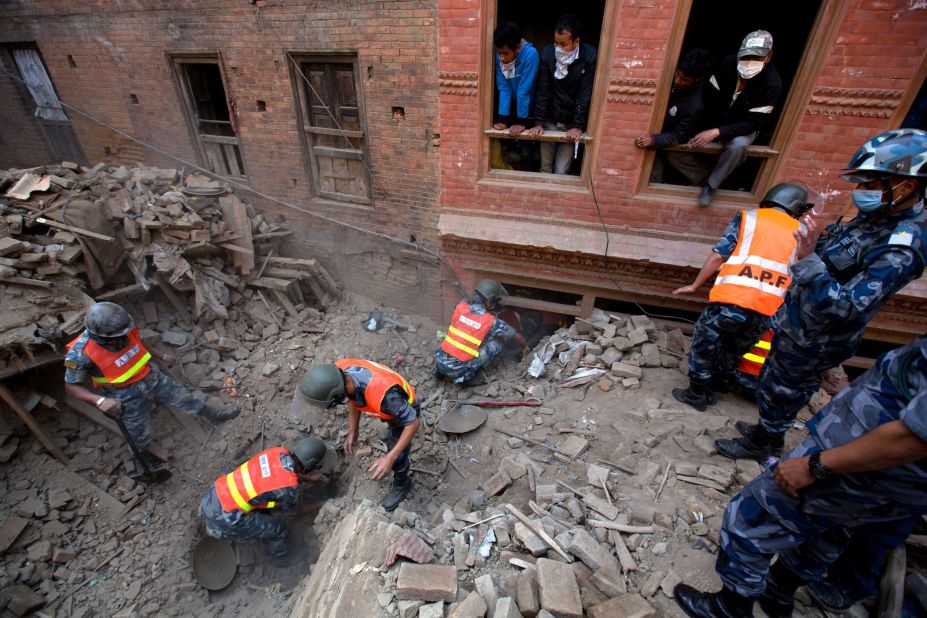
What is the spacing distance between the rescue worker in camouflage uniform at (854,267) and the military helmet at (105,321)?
5.74 metres

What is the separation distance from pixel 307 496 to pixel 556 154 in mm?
5119

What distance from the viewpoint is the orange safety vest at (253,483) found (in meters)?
3.75

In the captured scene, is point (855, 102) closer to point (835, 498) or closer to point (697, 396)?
point (697, 396)

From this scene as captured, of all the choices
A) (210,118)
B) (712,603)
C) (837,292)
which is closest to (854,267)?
(837,292)

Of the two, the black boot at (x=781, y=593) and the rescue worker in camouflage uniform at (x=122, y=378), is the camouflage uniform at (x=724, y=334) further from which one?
the rescue worker in camouflage uniform at (x=122, y=378)

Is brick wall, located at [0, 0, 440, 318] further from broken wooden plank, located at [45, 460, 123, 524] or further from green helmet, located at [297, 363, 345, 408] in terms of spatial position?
broken wooden plank, located at [45, 460, 123, 524]

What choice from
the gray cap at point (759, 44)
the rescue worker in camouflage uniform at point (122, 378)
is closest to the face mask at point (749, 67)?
the gray cap at point (759, 44)

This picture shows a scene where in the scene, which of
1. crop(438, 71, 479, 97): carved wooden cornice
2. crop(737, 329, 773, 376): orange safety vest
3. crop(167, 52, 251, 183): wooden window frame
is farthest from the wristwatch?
crop(167, 52, 251, 183): wooden window frame

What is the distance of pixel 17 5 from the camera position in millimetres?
7199

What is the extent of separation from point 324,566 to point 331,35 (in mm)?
5981

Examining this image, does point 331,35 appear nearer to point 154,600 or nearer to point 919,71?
point 919,71

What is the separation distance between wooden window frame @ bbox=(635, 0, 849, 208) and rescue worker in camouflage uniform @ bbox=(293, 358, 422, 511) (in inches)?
142

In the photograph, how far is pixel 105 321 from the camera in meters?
4.06

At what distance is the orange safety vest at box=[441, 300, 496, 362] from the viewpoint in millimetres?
4996
